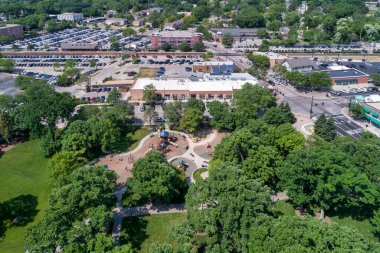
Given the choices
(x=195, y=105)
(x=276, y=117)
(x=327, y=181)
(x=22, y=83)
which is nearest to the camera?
(x=327, y=181)

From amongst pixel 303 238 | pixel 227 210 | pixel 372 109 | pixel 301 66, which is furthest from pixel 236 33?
pixel 303 238

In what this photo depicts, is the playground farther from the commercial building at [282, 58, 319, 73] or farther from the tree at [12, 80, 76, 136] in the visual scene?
the commercial building at [282, 58, 319, 73]

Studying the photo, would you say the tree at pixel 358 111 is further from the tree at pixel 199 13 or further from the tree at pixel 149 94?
the tree at pixel 199 13

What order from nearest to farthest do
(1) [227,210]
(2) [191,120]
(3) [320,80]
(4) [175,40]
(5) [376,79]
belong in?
(1) [227,210], (2) [191,120], (3) [320,80], (5) [376,79], (4) [175,40]

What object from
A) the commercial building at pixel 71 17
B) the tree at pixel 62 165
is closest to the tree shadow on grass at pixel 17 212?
the tree at pixel 62 165

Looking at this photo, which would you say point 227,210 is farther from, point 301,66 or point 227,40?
point 227,40

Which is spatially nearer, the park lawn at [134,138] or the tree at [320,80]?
the park lawn at [134,138]
